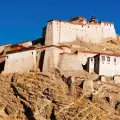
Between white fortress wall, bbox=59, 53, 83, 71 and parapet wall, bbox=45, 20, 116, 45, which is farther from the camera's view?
parapet wall, bbox=45, 20, 116, 45

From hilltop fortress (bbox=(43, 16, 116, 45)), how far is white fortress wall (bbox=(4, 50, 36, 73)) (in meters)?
6.90

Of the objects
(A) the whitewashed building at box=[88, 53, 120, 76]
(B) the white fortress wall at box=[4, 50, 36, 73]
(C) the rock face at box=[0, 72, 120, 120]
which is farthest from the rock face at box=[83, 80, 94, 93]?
(B) the white fortress wall at box=[4, 50, 36, 73]

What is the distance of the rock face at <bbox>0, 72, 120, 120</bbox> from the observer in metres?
75.4

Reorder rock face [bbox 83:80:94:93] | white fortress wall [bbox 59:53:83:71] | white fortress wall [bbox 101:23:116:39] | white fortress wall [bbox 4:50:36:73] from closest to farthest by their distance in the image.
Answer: rock face [bbox 83:80:94:93], white fortress wall [bbox 59:53:83:71], white fortress wall [bbox 4:50:36:73], white fortress wall [bbox 101:23:116:39]

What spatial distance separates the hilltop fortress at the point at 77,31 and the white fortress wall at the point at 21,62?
690cm

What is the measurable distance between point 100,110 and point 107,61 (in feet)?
35.9

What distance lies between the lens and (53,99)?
7800cm

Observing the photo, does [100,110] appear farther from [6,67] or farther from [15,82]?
[6,67]

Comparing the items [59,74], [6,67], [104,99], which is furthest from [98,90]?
[6,67]

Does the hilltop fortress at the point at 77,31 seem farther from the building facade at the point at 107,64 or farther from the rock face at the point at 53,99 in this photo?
the rock face at the point at 53,99

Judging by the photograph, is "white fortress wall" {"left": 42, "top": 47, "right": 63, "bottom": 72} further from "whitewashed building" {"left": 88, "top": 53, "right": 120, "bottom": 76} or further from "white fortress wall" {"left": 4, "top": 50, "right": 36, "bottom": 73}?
"whitewashed building" {"left": 88, "top": 53, "right": 120, "bottom": 76}

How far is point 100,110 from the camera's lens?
247ft

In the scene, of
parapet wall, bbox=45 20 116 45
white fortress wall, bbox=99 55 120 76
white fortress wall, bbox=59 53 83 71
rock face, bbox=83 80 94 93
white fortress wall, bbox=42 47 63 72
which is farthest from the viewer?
parapet wall, bbox=45 20 116 45

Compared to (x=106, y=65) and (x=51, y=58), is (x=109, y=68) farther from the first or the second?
(x=51, y=58)
